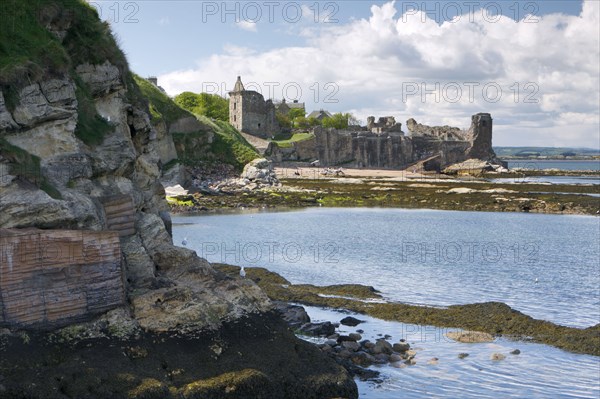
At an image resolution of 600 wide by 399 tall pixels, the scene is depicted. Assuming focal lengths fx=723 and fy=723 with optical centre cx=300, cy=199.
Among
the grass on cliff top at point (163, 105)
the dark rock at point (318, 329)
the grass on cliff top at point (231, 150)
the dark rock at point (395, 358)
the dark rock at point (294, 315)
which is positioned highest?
the grass on cliff top at point (163, 105)

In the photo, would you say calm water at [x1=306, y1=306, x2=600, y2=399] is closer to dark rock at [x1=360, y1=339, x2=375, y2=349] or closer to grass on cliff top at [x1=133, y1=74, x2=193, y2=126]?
dark rock at [x1=360, y1=339, x2=375, y2=349]

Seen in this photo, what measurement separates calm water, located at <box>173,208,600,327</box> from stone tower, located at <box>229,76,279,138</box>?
49605 millimetres

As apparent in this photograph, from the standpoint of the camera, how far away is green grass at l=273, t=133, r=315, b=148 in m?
99.4

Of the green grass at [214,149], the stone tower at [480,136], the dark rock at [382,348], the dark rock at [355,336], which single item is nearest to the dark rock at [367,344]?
the dark rock at [382,348]

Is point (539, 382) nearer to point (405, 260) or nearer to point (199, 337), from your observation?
point (199, 337)

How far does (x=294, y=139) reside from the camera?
103000mm

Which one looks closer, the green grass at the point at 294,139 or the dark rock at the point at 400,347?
the dark rock at the point at 400,347

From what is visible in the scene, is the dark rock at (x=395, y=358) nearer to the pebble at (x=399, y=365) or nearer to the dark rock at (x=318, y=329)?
the pebble at (x=399, y=365)

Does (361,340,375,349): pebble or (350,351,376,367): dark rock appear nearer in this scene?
(350,351,376,367): dark rock

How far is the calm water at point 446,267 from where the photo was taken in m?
14.8

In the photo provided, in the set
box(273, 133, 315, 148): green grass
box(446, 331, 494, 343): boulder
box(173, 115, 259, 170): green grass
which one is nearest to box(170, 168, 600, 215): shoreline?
box(173, 115, 259, 170): green grass

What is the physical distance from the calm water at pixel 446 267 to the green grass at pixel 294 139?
46.2 m

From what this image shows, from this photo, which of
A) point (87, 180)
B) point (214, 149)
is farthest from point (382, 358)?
point (214, 149)

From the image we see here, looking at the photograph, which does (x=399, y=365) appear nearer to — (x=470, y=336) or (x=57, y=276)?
(x=470, y=336)
